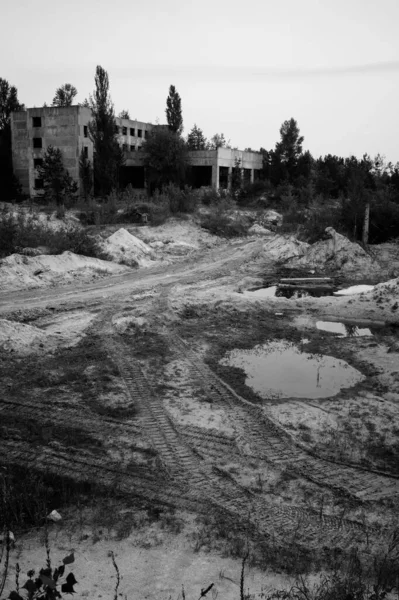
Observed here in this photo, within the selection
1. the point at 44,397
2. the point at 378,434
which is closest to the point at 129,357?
the point at 44,397

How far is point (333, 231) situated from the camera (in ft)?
81.2

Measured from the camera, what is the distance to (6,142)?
40.8 meters

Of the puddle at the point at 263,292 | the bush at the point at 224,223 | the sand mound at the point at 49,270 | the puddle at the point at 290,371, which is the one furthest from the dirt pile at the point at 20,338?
the bush at the point at 224,223

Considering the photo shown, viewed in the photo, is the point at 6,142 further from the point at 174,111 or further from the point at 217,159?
the point at 217,159

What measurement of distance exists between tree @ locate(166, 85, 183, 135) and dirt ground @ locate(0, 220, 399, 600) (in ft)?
113

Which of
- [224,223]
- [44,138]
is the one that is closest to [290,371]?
[224,223]

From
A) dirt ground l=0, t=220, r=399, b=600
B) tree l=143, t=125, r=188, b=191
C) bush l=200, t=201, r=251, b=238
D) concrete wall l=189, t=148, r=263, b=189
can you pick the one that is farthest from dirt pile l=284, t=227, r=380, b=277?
concrete wall l=189, t=148, r=263, b=189

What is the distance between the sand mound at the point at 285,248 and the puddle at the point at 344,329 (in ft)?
32.4

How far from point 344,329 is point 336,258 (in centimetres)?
972

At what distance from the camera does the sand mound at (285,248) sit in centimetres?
2467

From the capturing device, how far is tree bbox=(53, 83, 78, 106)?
57.2 metres

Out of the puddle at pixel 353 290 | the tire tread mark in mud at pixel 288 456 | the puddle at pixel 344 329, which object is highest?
the puddle at pixel 353 290

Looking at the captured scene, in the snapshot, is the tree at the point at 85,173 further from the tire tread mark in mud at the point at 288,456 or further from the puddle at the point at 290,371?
the tire tread mark in mud at the point at 288,456

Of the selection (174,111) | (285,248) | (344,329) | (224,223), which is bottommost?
(344,329)
